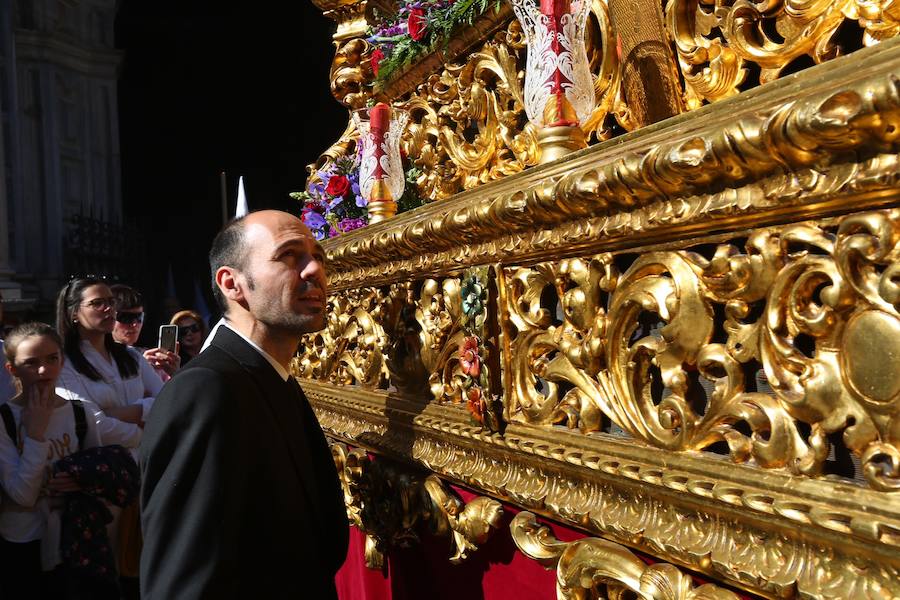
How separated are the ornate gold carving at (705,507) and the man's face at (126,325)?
112 inches

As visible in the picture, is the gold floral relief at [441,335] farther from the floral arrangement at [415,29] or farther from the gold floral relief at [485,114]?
the floral arrangement at [415,29]

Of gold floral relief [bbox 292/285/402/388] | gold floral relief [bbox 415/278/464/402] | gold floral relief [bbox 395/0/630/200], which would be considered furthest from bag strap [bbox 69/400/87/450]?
gold floral relief [bbox 415/278/464/402]

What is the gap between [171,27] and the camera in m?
12.2

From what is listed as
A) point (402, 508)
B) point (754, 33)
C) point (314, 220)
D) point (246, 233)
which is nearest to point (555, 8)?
point (754, 33)

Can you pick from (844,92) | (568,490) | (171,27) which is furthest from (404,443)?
(171,27)

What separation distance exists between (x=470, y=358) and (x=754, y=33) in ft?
1.88

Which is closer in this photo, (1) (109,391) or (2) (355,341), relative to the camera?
(2) (355,341)

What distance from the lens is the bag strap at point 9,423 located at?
270cm

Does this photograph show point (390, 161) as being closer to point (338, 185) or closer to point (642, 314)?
point (338, 185)

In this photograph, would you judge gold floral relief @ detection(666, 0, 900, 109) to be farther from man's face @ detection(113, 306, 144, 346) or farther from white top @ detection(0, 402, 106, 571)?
man's face @ detection(113, 306, 144, 346)

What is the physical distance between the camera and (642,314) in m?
0.99

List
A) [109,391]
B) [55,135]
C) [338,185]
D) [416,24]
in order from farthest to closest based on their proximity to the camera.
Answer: [55,135], [109,391], [338,185], [416,24]

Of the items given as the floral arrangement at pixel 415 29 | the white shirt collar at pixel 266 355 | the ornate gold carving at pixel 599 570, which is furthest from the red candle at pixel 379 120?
the ornate gold carving at pixel 599 570

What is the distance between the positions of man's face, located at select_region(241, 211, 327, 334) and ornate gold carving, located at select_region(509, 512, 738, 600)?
19.8 inches
